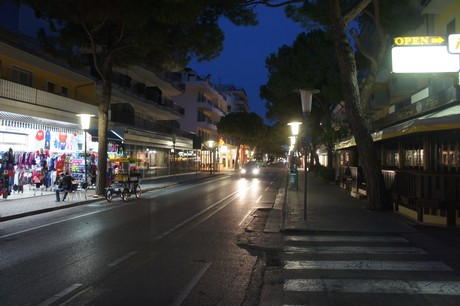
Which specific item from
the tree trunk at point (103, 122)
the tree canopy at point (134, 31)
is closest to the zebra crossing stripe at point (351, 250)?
the tree canopy at point (134, 31)

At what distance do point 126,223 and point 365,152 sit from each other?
8.51 m

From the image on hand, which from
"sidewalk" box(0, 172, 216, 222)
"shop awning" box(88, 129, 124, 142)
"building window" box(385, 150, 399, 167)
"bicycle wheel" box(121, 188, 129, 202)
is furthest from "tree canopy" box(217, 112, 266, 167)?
"bicycle wheel" box(121, 188, 129, 202)

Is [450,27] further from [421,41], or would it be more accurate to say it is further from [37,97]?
[37,97]

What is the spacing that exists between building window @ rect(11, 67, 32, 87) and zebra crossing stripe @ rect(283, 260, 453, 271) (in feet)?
60.7

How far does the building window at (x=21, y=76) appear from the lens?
20641 millimetres

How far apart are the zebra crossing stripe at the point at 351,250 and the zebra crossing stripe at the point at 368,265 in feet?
2.64

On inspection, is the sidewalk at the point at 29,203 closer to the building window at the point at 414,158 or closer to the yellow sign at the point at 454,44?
the yellow sign at the point at 454,44

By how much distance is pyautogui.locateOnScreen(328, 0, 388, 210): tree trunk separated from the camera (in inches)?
568

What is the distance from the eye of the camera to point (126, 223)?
39.6ft

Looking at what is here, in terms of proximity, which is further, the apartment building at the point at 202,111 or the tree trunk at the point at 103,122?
the apartment building at the point at 202,111

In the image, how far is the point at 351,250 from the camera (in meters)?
8.58

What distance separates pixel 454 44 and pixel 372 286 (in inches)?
198

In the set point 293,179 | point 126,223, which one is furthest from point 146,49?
point 293,179

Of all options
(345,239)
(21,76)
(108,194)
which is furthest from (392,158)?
(21,76)
